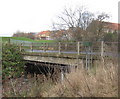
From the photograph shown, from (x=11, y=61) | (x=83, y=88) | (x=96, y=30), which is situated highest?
(x=96, y=30)

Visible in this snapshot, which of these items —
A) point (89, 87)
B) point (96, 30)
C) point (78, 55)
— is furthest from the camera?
point (96, 30)

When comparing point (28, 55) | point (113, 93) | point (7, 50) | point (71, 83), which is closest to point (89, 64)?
point (71, 83)

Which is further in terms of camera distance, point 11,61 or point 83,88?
point 11,61

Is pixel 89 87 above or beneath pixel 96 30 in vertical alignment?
beneath

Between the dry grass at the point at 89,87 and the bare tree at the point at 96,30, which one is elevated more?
the bare tree at the point at 96,30

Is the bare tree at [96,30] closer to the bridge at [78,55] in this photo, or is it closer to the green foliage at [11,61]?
the bridge at [78,55]

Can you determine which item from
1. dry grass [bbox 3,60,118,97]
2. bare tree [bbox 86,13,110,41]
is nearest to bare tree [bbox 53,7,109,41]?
bare tree [bbox 86,13,110,41]

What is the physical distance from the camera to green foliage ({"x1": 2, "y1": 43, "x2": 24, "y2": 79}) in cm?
1195

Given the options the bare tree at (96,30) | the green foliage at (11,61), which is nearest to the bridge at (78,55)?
the green foliage at (11,61)

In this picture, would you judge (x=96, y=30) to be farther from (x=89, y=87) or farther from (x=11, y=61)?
(x=89, y=87)

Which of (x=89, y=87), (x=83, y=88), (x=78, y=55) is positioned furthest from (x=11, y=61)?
(x=89, y=87)

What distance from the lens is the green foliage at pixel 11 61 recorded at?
12.0 metres

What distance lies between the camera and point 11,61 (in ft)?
41.9

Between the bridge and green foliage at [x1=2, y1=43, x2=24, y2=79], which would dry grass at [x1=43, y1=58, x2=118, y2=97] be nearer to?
the bridge
